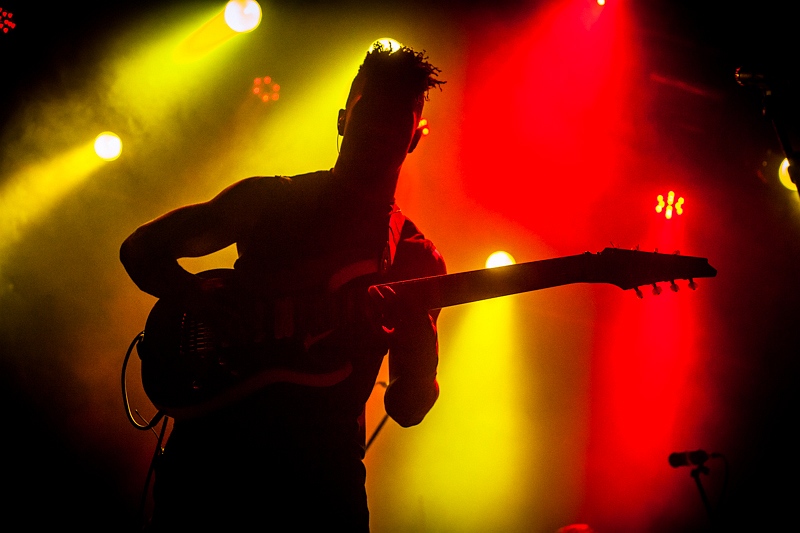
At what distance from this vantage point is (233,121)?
6121mm

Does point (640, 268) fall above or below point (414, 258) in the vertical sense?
below

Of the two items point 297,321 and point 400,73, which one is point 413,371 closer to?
point 297,321

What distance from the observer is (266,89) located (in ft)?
20.2

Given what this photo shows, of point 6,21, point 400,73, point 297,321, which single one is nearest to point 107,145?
point 6,21

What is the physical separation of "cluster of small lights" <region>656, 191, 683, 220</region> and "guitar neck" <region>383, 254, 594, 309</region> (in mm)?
5117

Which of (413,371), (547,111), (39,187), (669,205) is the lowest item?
(413,371)

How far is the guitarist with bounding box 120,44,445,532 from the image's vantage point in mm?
1707

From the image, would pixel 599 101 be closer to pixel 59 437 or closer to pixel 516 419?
pixel 516 419

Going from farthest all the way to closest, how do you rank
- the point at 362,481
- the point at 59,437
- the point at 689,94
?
the point at 689,94 < the point at 59,437 < the point at 362,481

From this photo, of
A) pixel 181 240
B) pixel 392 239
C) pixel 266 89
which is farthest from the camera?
pixel 266 89

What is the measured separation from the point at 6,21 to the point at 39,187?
1.80 meters

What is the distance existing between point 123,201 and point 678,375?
7406 millimetres

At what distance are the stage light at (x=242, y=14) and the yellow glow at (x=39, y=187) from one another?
2.18 m

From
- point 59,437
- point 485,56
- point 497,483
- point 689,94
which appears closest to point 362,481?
point 59,437
